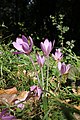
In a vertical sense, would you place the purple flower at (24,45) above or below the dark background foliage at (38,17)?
below

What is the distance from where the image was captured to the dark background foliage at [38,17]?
30.5 ft

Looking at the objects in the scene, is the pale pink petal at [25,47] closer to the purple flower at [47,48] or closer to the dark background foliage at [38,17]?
the purple flower at [47,48]

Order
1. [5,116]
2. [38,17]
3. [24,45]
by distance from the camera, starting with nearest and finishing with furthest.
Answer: [5,116] → [24,45] → [38,17]

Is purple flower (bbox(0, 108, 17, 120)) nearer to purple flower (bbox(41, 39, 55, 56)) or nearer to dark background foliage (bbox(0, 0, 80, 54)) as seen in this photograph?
purple flower (bbox(41, 39, 55, 56))

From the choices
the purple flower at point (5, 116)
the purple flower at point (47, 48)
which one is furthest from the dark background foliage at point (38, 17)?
the purple flower at point (5, 116)

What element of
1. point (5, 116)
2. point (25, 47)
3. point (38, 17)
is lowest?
point (5, 116)

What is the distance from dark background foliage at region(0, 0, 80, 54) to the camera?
30.5 ft

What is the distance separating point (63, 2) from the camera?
409 inches

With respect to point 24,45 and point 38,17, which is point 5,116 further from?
point 38,17

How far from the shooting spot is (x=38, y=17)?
11.0 m

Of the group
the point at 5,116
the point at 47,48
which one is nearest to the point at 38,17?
the point at 47,48

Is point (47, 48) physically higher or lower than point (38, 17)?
lower

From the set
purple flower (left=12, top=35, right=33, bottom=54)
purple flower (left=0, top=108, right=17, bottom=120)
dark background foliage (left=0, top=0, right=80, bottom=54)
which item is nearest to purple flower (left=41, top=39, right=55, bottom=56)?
purple flower (left=12, top=35, right=33, bottom=54)

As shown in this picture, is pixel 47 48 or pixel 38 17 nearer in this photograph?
pixel 47 48
